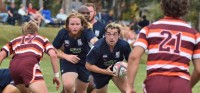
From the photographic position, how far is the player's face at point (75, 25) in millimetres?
10938

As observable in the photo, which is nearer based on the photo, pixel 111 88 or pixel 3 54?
Answer: pixel 3 54

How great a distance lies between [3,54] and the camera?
9.41 metres

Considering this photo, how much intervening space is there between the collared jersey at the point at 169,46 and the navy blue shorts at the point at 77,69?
193 inches

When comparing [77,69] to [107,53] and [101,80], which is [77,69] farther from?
[107,53]

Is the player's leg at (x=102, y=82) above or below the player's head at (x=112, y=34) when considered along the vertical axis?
below

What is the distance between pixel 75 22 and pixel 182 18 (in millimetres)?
4433

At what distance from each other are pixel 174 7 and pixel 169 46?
0.41 metres

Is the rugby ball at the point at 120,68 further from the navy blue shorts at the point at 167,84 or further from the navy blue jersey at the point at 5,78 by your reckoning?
the navy blue shorts at the point at 167,84

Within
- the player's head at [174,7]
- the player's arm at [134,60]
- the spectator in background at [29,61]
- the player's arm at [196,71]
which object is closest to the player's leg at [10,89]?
the spectator in background at [29,61]

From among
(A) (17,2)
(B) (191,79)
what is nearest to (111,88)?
(B) (191,79)

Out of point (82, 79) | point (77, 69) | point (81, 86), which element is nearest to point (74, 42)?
point (77, 69)

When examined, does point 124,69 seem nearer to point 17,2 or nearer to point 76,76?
point 76,76

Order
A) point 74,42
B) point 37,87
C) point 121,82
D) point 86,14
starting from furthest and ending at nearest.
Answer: point 86,14, point 74,42, point 121,82, point 37,87

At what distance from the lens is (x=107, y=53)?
1027 centimetres
